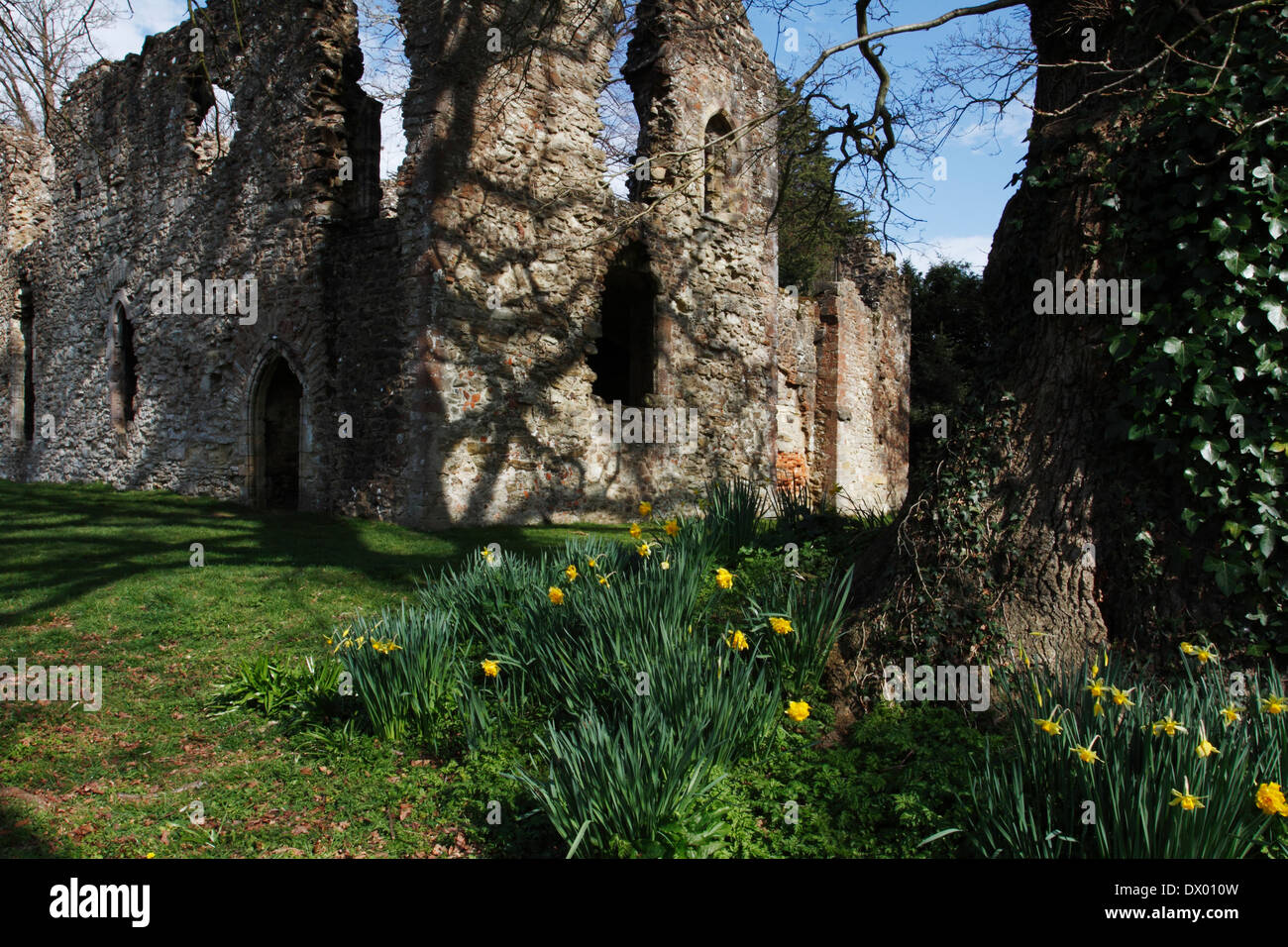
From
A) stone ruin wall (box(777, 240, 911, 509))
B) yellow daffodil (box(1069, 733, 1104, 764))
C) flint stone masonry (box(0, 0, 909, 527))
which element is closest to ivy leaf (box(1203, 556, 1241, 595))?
yellow daffodil (box(1069, 733, 1104, 764))

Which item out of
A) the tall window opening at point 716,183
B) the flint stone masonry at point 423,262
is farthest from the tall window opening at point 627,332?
the tall window opening at point 716,183

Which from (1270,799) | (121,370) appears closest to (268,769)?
(1270,799)

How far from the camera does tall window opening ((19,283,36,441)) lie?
63.5ft

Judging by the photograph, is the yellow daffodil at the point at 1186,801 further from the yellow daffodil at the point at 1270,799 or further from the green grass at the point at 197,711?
the green grass at the point at 197,711

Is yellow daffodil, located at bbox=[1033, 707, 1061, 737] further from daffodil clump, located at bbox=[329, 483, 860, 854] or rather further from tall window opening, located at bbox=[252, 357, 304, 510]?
tall window opening, located at bbox=[252, 357, 304, 510]

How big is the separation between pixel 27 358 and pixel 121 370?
5439mm

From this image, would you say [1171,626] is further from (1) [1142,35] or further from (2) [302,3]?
(2) [302,3]

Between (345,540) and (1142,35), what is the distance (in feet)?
27.5

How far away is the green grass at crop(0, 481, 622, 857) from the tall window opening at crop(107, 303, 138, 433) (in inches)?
253

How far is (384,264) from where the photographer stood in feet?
36.0

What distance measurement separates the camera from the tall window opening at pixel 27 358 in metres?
19.4

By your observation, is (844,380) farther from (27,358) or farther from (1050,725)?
(27,358)

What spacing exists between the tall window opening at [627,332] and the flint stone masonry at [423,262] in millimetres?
120
